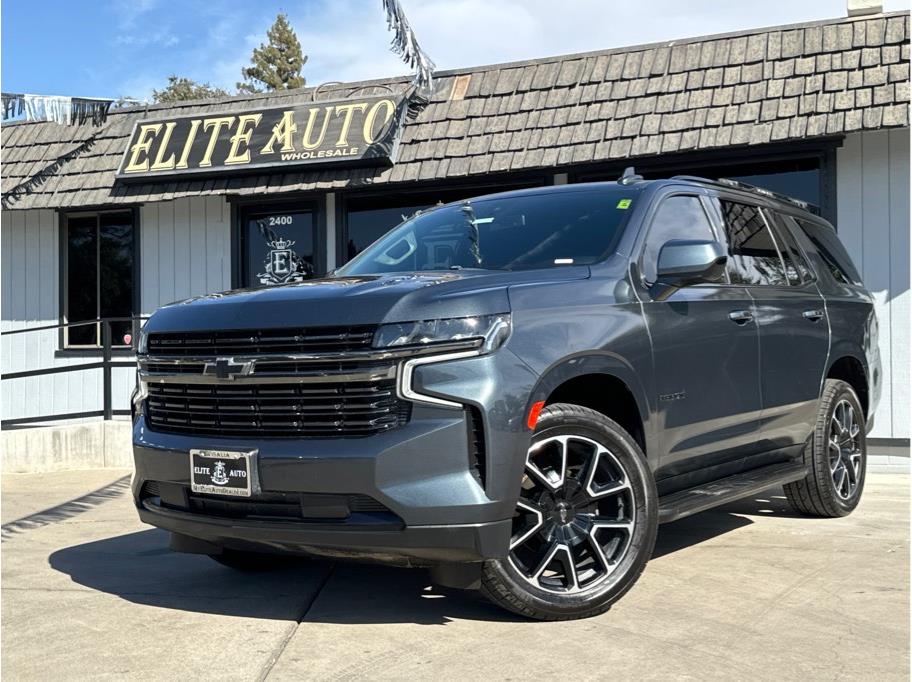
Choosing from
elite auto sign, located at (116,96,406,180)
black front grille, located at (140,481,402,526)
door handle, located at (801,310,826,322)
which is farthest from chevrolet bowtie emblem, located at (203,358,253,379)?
elite auto sign, located at (116,96,406,180)

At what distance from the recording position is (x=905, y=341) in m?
8.86

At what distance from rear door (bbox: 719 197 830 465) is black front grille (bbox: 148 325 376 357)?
246 centimetres

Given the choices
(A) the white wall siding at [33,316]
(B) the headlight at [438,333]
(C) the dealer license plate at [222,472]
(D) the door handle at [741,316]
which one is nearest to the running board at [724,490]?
(D) the door handle at [741,316]

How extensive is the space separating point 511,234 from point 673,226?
819 millimetres

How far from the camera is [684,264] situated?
451 centimetres

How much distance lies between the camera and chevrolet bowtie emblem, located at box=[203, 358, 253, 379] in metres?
3.89

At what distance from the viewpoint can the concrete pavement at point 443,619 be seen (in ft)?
11.5

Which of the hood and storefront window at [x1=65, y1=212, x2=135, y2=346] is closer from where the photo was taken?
the hood

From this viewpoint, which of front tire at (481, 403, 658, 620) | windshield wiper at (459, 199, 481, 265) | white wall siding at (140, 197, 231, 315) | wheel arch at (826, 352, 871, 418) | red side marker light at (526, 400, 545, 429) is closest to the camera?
red side marker light at (526, 400, 545, 429)

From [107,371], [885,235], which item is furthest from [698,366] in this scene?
[107,371]

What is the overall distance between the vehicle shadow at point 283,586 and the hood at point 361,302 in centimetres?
126

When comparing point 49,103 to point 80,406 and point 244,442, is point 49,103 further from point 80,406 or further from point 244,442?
point 244,442

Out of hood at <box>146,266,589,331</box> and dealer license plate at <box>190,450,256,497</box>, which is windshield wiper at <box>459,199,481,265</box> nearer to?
hood at <box>146,266,589,331</box>

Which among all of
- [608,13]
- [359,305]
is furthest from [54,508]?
[608,13]
